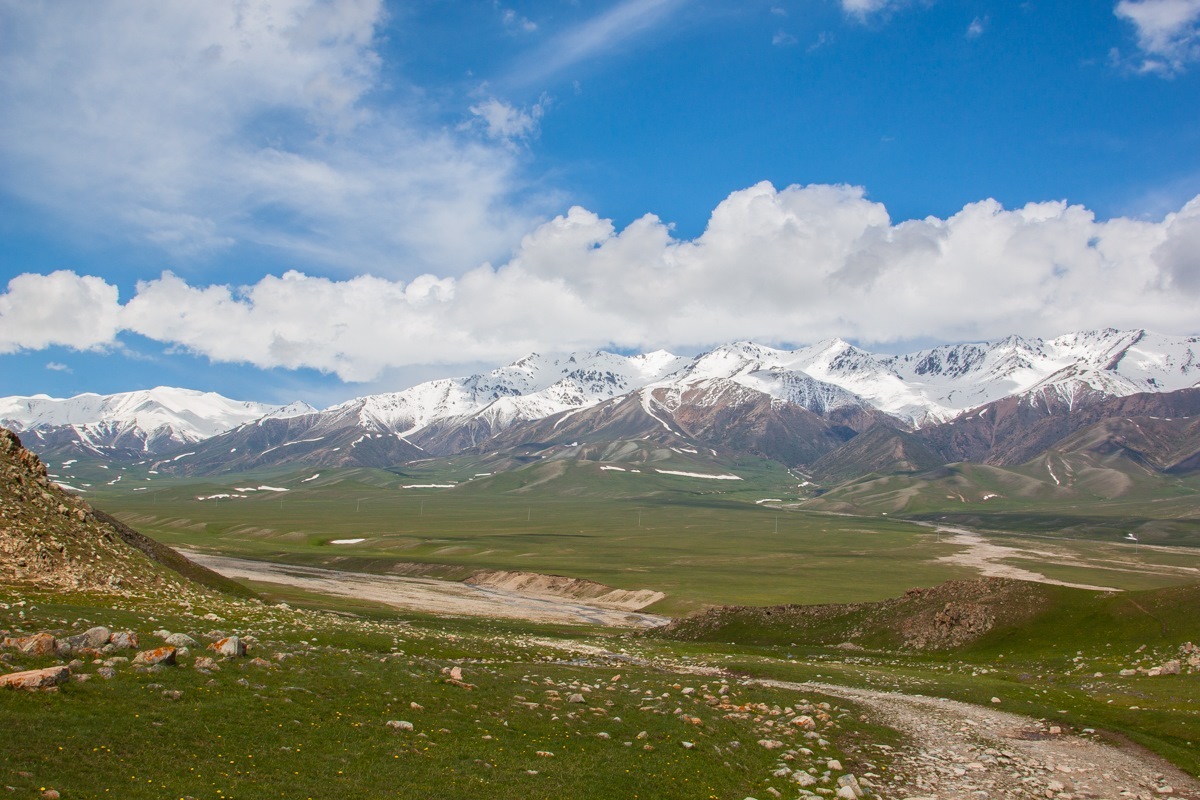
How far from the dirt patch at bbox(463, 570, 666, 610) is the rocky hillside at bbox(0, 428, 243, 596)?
78.1 metres

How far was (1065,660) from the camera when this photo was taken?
171 ft

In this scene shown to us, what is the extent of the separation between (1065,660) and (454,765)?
4844cm

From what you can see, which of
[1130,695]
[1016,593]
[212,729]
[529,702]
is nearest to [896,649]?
[1016,593]

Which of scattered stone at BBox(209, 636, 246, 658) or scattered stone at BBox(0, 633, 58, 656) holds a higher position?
scattered stone at BBox(0, 633, 58, 656)

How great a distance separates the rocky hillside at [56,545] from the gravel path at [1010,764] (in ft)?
144

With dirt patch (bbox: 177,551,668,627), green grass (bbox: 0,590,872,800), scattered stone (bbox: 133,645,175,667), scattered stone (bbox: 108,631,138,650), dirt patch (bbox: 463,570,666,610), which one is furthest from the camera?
dirt patch (bbox: 463,570,666,610)

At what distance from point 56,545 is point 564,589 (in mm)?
97822

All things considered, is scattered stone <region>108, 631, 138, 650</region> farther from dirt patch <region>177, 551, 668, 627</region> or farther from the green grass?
dirt patch <region>177, 551, 668, 627</region>

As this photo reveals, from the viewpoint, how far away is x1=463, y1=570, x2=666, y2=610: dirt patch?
126m

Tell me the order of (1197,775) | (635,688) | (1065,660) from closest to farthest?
(1197,775)
(635,688)
(1065,660)

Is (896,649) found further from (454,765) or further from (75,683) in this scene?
(75,683)

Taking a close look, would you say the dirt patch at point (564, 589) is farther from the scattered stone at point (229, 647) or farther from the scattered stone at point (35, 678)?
the scattered stone at point (35, 678)

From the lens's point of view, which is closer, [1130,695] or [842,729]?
[842,729]

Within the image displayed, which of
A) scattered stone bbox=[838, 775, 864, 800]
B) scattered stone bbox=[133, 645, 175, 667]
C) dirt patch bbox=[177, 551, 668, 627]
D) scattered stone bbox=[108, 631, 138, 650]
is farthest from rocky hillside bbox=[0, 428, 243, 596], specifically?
dirt patch bbox=[177, 551, 668, 627]
